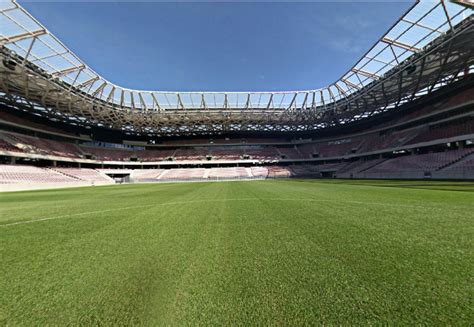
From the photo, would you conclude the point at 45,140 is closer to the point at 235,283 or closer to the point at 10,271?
the point at 10,271

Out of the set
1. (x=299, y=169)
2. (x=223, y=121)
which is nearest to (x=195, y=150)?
(x=223, y=121)

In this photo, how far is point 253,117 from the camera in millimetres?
42219

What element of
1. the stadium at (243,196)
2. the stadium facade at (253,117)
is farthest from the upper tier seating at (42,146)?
the stadium at (243,196)

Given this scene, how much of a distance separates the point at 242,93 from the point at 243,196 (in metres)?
29.6

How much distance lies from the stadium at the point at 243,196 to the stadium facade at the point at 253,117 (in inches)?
10.0

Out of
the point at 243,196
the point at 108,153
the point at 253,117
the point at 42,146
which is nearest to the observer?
the point at 243,196

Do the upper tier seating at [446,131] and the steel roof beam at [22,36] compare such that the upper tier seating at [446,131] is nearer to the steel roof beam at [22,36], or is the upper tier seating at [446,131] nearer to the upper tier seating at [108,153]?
the steel roof beam at [22,36]

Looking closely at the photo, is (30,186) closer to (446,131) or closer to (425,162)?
(425,162)

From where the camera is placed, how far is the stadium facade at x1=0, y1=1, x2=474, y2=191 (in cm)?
2031

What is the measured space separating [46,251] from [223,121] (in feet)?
140

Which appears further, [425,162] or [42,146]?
[42,146]

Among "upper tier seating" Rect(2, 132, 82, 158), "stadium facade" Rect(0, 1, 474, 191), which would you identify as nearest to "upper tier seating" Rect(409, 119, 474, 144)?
"stadium facade" Rect(0, 1, 474, 191)

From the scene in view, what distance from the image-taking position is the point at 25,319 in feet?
4.76

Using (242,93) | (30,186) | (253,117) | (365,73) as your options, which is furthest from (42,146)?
(365,73)
